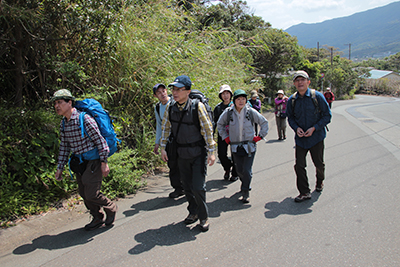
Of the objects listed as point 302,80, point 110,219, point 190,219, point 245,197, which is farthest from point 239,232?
point 302,80

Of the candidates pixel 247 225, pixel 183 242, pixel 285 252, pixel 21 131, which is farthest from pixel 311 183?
pixel 21 131

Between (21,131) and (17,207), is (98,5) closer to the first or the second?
(21,131)

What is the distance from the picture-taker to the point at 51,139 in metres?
4.61

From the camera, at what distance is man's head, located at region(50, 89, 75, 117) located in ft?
10.9

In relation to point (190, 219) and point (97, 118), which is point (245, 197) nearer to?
point (190, 219)

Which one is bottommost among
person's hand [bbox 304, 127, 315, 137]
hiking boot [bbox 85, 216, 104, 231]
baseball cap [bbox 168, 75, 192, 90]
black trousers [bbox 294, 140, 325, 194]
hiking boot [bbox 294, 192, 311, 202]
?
hiking boot [bbox 294, 192, 311, 202]

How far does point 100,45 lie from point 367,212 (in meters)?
5.34

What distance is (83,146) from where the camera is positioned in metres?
3.42

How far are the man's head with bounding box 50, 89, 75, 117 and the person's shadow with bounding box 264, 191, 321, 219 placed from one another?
2872 millimetres

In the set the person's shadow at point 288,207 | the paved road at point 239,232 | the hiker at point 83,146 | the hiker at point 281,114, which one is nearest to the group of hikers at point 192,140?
the hiker at point 83,146

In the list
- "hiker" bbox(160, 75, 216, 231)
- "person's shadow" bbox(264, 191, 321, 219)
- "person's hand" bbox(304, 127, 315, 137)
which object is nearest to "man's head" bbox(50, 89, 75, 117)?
"hiker" bbox(160, 75, 216, 231)

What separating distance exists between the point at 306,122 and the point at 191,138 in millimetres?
1961

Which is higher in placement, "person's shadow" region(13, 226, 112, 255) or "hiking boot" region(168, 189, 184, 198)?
"person's shadow" region(13, 226, 112, 255)

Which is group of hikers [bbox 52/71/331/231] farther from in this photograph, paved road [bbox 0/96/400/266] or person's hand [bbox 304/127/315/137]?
paved road [bbox 0/96/400/266]
